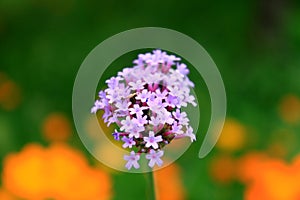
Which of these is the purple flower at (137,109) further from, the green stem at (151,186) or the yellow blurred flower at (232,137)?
the yellow blurred flower at (232,137)

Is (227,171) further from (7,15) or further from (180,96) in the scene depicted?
(7,15)

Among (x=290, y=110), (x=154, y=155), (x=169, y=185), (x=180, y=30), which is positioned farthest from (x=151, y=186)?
(x=180, y=30)

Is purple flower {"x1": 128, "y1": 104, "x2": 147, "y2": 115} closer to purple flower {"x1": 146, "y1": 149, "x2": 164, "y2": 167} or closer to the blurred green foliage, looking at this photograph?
purple flower {"x1": 146, "y1": 149, "x2": 164, "y2": 167}

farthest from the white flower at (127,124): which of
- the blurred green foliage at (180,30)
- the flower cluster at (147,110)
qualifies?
the blurred green foliage at (180,30)

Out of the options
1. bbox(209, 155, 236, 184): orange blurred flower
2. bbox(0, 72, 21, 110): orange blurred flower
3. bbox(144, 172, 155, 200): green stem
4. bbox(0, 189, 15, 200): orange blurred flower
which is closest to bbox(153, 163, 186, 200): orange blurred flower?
bbox(209, 155, 236, 184): orange blurred flower

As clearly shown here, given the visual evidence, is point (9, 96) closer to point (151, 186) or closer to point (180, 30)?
point (151, 186)
